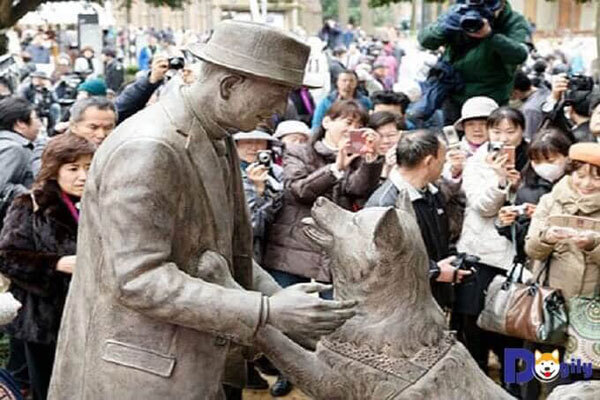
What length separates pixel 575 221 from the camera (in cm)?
520

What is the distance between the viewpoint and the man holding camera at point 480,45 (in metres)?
8.05

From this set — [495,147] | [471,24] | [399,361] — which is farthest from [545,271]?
[471,24]

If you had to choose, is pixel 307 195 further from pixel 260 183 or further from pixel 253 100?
pixel 253 100

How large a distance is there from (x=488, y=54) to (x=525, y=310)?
3208mm

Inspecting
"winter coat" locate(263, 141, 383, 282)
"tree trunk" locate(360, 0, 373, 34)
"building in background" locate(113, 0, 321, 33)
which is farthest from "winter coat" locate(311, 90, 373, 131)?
"tree trunk" locate(360, 0, 373, 34)

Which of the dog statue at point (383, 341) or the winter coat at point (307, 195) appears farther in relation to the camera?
the winter coat at point (307, 195)

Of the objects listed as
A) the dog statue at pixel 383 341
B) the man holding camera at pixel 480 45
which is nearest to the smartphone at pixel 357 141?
the man holding camera at pixel 480 45

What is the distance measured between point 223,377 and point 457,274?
9.30 feet

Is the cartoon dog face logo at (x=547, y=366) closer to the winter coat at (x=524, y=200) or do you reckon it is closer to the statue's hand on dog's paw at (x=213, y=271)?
the winter coat at (x=524, y=200)

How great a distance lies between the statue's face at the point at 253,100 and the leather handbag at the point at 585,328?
10.5ft

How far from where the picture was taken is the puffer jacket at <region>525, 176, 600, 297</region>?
5352 millimetres

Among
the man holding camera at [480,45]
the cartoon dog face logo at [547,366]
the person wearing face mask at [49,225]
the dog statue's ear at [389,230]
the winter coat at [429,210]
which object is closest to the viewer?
the dog statue's ear at [389,230]

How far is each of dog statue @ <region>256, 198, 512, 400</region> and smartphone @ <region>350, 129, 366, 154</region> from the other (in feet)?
9.38

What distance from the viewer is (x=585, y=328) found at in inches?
213
